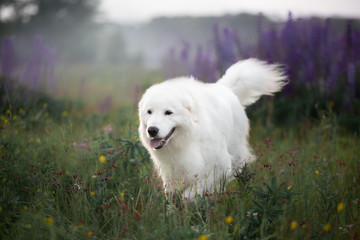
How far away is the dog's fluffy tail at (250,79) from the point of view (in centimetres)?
A: 429

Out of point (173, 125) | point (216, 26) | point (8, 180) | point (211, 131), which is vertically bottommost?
point (8, 180)

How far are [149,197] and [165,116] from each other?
30.2 inches

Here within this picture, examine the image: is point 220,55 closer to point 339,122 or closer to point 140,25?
point 339,122

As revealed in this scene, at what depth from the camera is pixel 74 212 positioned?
2510 millimetres

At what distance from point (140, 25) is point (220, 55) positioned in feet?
84.1

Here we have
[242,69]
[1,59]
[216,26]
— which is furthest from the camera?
[1,59]

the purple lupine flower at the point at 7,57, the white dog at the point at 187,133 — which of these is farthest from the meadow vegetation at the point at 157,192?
the purple lupine flower at the point at 7,57

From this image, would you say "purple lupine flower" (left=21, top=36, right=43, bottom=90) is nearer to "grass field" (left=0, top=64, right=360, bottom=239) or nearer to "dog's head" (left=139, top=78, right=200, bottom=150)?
"grass field" (left=0, top=64, right=360, bottom=239)

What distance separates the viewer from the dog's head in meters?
2.74

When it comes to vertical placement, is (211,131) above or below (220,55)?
below

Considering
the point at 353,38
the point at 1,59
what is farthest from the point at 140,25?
the point at 353,38

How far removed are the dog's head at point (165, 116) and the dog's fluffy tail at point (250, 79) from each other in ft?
5.09

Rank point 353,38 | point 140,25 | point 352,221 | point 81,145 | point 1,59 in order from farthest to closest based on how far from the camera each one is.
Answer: point 140,25, point 1,59, point 353,38, point 81,145, point 352,221

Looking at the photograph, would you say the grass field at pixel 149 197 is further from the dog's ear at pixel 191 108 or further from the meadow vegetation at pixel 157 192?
the dog's ear at pixel 191 108
